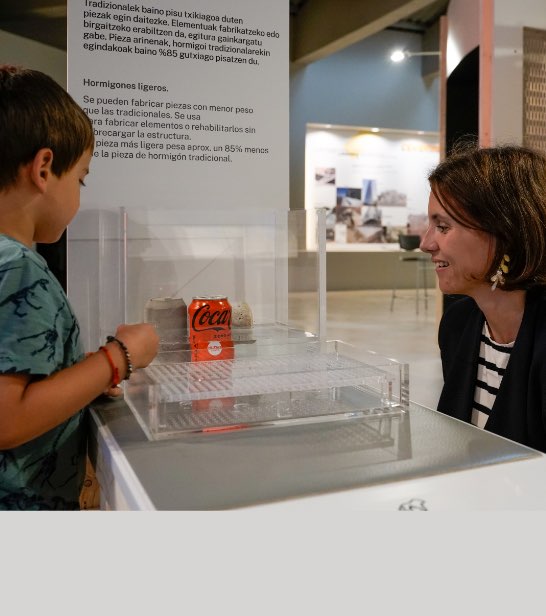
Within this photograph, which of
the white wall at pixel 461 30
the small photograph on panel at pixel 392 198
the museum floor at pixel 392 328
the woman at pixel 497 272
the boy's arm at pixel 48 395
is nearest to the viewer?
the boy's arm at pixel 48 395

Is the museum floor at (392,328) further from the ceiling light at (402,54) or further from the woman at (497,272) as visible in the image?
the ceiling light at (402,54)

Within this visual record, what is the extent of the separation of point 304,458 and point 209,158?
1203mm

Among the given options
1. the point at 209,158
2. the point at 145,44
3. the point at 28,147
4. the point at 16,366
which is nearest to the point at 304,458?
the point at 16,366

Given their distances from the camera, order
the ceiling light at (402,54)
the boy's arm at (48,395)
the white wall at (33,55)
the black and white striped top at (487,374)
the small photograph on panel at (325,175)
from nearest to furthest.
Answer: the boy's arm at (48,395), the black and white striped top at (487,374), the white wall at (33,55), the ceiling light at (402,54), the small photograph on panel at (325,175)

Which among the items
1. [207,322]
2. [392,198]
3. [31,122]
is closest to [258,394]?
[207,322]

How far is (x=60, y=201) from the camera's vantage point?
2.89ft

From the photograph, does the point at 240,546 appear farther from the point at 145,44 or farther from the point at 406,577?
the point at 145,44

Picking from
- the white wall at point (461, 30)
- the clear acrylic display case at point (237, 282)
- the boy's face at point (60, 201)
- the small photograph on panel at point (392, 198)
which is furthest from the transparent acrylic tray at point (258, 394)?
the small photograph on panel at point (392, 198)

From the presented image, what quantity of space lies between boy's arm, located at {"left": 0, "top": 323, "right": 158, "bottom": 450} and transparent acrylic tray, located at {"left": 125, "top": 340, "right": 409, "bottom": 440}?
66 millimetres

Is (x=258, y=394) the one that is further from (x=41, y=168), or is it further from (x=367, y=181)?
(x=367, y=181)

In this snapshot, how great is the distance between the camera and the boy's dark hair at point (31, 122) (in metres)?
0.82

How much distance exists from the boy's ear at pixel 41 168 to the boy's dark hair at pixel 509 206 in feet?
2.41

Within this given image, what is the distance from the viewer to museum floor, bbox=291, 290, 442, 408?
3343 mm

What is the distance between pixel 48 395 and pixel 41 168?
0.31 m
